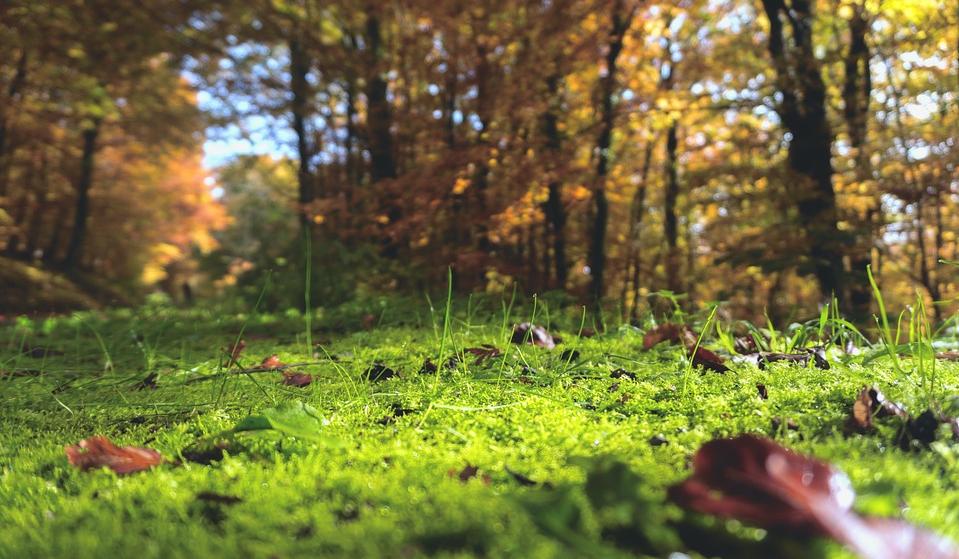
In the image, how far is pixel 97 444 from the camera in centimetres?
105

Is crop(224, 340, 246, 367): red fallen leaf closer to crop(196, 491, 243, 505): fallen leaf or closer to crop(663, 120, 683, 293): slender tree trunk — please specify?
crop(196, 491, 243, 505): fallen leaf

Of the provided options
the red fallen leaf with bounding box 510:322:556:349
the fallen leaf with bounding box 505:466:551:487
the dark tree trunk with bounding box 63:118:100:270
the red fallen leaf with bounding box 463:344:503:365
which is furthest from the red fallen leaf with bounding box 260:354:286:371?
the dark tree trunk with bounding box 63:118:100:270

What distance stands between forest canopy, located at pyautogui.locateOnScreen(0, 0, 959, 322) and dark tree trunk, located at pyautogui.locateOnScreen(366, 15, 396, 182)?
0.04 meters

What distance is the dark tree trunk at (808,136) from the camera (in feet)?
17.0

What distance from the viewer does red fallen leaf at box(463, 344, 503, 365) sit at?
188 cm

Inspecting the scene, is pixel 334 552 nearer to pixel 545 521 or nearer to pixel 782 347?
pixel 545 521

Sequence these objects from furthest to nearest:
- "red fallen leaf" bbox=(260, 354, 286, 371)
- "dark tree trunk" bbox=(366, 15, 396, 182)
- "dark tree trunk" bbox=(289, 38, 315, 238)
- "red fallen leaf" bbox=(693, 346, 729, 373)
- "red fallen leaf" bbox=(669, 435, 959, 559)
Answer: "dark tree trunk" bbox=(289, 38, 315, 238), "dark tree trunk" bbox=(366, 15, 396, 182), "red fallen leaf" bbox=(260, 354, 286, 371), "red fallen leaf" bbox=(693, 346, 729, 373), "red fallen leaf" bbox=(669, 435, 959, 559)

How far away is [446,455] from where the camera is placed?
3.26 feet

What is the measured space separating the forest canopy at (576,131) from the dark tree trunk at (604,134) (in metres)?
0.03

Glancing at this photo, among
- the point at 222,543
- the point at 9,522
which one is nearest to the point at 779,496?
the point at 222,543

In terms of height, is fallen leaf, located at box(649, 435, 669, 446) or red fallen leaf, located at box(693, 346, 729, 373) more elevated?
red fallen leaf, located at box(693, 346, 729, 373)

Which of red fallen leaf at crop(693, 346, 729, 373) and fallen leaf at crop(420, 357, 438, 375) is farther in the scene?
fallen leaf at crop(420, 357, 438, 375)

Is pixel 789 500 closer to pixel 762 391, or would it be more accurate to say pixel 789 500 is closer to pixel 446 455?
A: pixel 446 455

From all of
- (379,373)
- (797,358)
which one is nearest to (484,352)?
(379,373)
